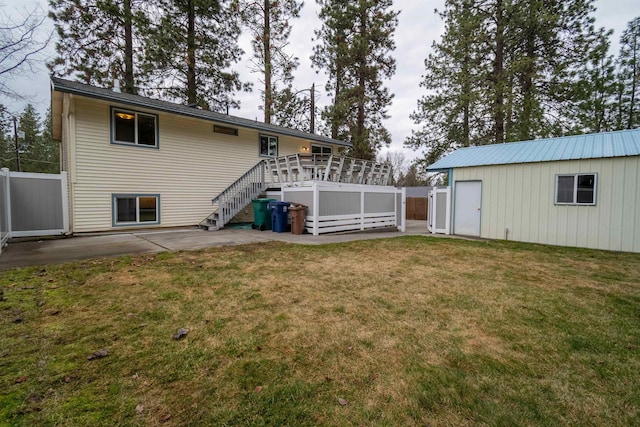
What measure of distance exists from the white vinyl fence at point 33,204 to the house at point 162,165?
0.27 metres

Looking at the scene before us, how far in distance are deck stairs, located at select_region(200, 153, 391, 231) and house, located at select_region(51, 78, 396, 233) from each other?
4 centimetres

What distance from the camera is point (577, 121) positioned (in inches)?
553

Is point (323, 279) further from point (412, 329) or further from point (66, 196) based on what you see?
point (66, 196)

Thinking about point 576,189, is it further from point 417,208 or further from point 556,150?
point 417,208

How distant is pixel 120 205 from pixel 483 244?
39.8 feet

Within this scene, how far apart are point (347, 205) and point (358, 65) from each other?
12955 millimetres

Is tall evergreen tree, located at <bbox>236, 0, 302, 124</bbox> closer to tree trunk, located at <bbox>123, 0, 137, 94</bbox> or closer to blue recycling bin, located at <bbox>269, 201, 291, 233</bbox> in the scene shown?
tree trunk, located at <bbox>123, 0, 137, 94</bbox>

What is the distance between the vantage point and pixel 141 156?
10.3 m

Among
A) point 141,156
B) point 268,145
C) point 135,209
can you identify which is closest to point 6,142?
point 141,156

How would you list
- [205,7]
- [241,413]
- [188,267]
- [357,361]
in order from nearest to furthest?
[241,413]
[357,361]
[188,267]
[205,7]

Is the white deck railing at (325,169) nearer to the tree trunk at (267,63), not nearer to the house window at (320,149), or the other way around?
the house window at (320,149)

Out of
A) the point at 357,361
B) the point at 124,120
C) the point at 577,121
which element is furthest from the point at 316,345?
the point at 577,121

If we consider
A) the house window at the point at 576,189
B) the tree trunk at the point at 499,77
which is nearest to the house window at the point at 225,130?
the house window at the point at 576,189

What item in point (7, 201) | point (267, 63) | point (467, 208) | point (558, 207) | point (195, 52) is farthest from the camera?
point (267, 63)
